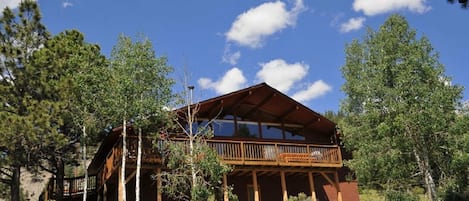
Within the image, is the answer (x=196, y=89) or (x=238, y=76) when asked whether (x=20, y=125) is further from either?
(x=238, y=76)

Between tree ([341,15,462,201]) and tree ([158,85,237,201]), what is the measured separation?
543 centimetres

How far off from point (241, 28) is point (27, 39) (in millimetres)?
7747

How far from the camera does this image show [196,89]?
51.5ft

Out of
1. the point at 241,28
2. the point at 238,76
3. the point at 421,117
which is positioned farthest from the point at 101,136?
the point at 421,117

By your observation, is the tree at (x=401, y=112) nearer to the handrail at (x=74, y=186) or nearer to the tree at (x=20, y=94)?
the tree at (x=20, y=94)

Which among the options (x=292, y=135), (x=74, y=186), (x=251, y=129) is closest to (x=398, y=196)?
(x=292, y=135)

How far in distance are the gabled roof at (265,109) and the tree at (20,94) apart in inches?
240

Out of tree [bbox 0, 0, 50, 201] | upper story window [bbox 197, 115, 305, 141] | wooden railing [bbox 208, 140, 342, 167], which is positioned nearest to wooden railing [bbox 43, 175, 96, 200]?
tree [bbox 0, 0, 50, 201]

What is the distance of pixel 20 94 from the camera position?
611 inches

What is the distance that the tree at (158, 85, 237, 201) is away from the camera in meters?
13.7

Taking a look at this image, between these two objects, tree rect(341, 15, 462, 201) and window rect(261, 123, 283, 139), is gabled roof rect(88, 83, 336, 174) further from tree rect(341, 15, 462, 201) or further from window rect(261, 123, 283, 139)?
tree rect(341, 15, 462, 201)

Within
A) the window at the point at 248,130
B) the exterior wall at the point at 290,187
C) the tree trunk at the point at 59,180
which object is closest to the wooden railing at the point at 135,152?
the tree trunk at the point at 59,180

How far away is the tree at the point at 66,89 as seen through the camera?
15188 millimetres

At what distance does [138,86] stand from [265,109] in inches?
275
